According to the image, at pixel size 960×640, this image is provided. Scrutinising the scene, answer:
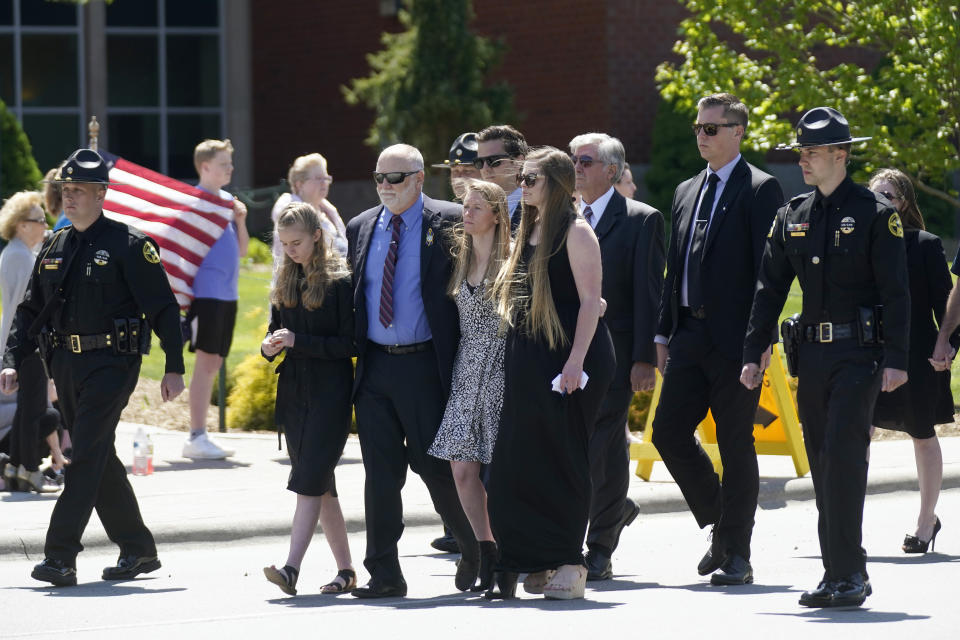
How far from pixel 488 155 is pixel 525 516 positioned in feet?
6.04

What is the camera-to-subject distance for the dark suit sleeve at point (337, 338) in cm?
742

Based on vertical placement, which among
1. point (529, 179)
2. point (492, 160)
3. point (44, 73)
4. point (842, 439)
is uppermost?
point (44, 73)

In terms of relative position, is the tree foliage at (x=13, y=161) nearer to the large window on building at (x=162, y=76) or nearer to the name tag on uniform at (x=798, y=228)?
the large window on building at (x=162, y=76)

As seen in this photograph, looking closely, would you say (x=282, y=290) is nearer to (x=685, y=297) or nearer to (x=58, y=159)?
(x=685, y=297)

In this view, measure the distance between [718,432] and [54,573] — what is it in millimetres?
3287

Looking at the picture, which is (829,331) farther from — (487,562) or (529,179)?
(487,562)

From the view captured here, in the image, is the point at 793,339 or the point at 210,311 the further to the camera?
the point at 210,311

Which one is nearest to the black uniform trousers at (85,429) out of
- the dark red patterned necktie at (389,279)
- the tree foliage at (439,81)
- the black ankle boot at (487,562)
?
the dark red patterned necktie at (389,279)

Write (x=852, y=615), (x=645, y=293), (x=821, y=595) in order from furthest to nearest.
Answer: (x=645, y=293), (x=821, y=595), (x=852, y=615)

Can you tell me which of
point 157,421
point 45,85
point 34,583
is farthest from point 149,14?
point 34,583

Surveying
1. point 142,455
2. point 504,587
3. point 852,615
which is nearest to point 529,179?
point 504,587

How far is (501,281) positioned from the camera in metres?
7.15

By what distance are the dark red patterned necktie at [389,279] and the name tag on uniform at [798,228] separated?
1.83 metres

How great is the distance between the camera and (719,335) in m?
7.58
